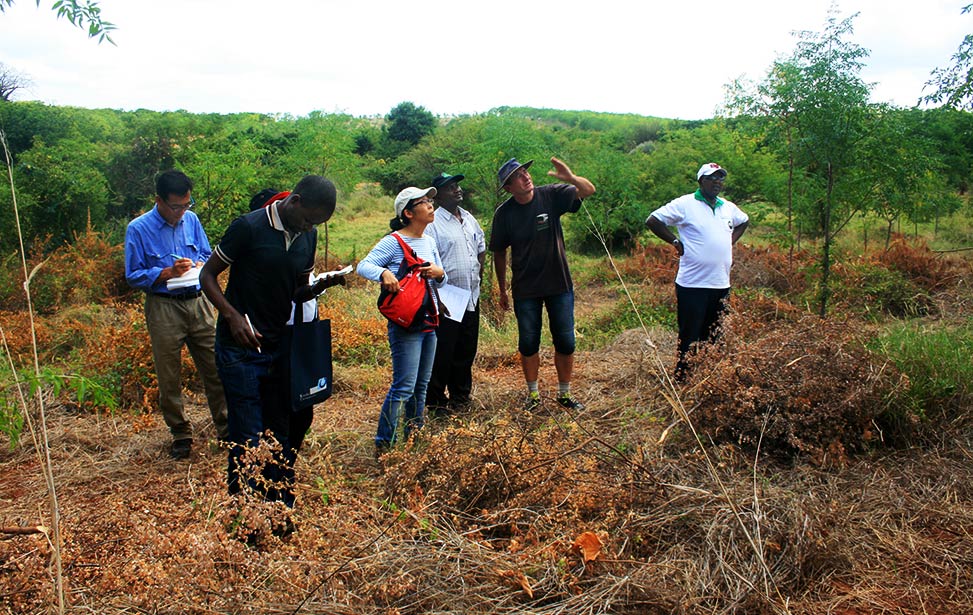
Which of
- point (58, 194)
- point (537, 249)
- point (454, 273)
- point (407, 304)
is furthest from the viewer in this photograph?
point (58, 194)

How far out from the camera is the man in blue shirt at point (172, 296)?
4477mm

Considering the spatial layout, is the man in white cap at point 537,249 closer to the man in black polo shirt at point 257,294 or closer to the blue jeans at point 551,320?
the blue jeans at point 551,320

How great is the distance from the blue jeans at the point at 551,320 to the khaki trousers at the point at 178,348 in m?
Result: 2.10

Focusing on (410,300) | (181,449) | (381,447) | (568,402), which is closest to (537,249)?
(568,402)

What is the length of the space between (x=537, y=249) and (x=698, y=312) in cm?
128

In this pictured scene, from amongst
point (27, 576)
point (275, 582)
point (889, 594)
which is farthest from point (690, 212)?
point (27, 576)

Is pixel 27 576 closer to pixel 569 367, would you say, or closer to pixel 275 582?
pixel 275 582

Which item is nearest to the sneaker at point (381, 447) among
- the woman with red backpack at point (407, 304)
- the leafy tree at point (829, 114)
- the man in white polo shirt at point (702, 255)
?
the woman with red backpack at point (407, 304)

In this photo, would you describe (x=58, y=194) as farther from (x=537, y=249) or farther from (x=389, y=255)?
(x=537, y=249)

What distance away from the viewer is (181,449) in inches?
184

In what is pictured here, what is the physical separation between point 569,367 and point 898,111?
4270mm

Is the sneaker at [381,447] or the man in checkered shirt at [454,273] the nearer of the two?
the sneaker at [381,447]

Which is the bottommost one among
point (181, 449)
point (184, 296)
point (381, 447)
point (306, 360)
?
point (181, 449)

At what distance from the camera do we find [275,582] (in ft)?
7.85
